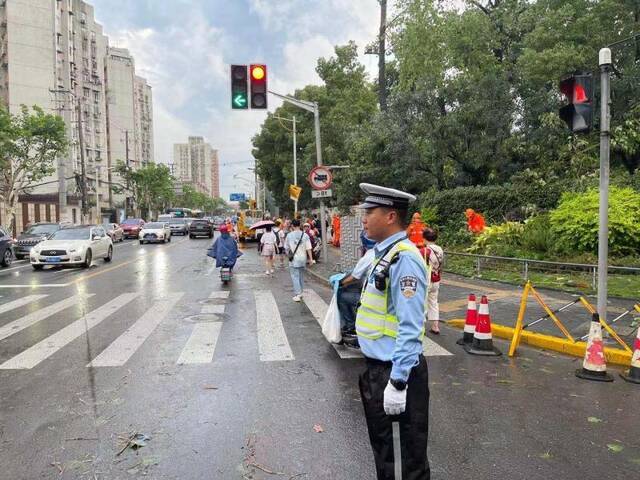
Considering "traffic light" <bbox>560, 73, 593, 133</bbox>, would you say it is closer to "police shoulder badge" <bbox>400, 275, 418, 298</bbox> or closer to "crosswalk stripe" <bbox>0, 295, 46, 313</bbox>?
"police shoulder badge" <bbox>400, 275, 418, 298</bbox>

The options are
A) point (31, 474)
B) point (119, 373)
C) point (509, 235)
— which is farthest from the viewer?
point (509, 235)

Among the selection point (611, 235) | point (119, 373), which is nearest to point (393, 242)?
point (119, 373)

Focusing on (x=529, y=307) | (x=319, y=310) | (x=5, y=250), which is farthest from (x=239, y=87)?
(x=5, y=250)

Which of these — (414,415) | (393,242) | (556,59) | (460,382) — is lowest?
(460,382)

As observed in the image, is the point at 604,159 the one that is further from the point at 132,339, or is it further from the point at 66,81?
the point at 66,81

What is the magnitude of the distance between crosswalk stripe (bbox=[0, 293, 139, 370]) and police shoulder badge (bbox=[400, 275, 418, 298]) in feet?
17.9

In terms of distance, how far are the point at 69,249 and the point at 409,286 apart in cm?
1757

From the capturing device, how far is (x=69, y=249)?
57.8 feet

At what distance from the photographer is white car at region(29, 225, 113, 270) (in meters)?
17.5

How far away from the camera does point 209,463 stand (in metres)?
3.70

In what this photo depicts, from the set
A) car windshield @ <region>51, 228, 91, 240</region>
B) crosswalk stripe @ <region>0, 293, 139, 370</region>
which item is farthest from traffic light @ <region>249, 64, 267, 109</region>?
car windshield @ <region>51, 228, 91, 240</region>

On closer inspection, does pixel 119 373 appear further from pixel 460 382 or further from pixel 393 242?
pixel 393 242

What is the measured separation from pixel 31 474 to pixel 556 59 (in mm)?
18827

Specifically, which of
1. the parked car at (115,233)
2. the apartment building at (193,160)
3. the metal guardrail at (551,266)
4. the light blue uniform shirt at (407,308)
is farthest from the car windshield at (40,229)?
the apartment building at (193,160)
